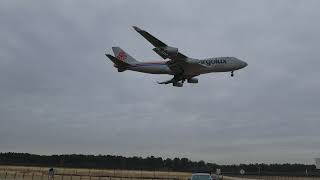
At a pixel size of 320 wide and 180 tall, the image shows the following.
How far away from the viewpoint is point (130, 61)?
66.1 m

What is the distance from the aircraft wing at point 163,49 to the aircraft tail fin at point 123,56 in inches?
321

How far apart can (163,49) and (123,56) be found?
14.5 metres

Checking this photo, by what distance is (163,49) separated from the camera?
182 feet

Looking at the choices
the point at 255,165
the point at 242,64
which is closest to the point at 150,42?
the point at 242,64

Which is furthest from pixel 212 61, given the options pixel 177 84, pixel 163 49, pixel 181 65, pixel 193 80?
pixel 163 49

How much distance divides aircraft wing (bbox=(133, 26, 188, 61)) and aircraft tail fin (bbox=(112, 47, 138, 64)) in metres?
8.14

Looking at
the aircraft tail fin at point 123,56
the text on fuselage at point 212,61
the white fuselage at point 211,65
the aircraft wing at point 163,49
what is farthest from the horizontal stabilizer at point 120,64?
the text on fuselage at point 212,61

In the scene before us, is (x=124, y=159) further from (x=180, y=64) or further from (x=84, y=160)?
(x=180, y=64)

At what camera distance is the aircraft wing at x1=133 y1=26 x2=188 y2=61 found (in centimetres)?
5353

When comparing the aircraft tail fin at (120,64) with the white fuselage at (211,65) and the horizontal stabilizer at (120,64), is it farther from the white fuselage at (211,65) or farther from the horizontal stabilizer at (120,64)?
the white fuselage at (211,65)

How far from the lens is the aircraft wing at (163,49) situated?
176 ft

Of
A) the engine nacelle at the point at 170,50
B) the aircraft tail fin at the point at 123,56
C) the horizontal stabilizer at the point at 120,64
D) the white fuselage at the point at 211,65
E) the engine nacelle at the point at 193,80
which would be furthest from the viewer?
the aircraft tail fin at the point at 123,56

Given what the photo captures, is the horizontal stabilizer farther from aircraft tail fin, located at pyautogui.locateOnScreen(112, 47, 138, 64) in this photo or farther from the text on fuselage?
the text on fuselage

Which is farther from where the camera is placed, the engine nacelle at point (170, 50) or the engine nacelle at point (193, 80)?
the engine nacelle at point (193, 80)
